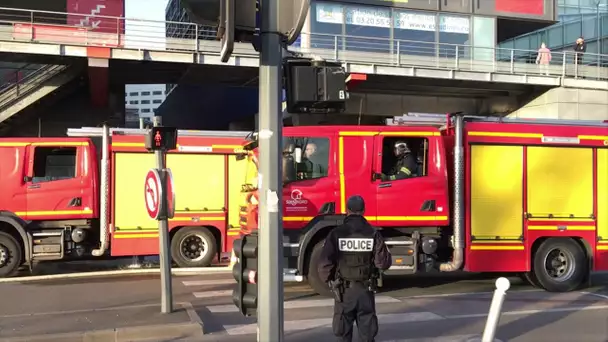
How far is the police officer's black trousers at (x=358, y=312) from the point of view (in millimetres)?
5195

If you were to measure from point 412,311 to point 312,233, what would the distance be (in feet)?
6.01

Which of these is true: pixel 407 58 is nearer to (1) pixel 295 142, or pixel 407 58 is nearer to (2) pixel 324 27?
(2) pixel 324 27

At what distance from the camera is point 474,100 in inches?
1132

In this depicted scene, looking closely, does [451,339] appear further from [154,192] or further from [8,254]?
[8,254]

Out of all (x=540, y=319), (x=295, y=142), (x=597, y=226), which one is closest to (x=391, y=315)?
(x=540, y=319)

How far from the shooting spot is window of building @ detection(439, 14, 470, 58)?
27.4 meters

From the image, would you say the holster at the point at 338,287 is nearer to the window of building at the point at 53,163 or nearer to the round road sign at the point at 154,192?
the round road sign at the point at 154,192

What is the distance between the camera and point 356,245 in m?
5.20

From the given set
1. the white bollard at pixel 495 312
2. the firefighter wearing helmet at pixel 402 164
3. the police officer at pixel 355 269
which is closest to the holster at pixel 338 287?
the police officer at pixel 355 269

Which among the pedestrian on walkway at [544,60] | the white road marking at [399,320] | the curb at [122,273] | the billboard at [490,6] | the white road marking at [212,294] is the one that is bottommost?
the curb at [122,273]

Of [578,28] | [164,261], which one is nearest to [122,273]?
[164,261]

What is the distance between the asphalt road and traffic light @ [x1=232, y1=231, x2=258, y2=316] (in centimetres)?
270

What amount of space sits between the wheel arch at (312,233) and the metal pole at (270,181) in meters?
4.67

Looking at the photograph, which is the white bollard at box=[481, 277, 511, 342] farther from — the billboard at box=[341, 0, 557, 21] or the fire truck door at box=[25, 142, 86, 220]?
the billboard at box=[341, 0, 557, 21]
